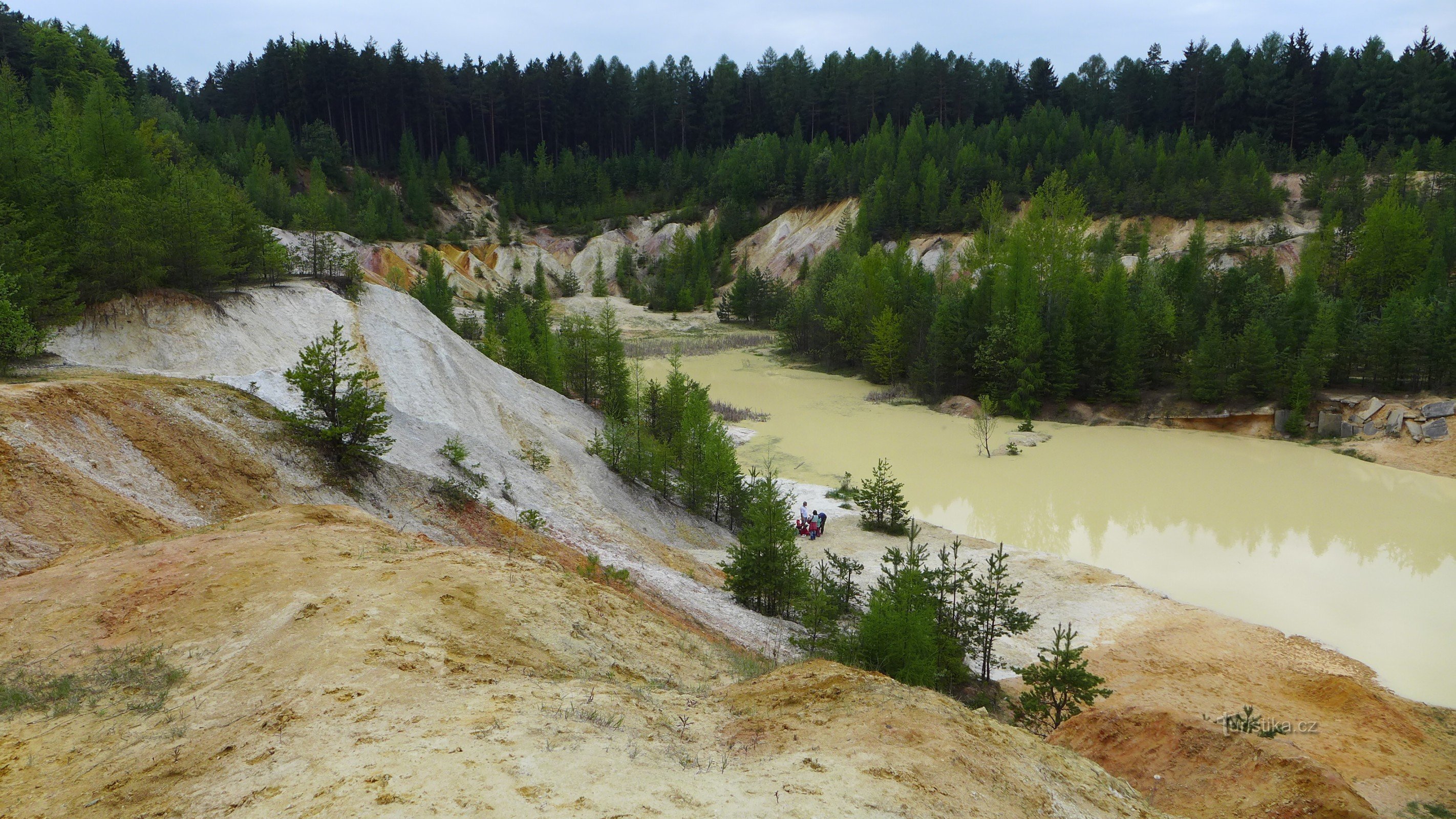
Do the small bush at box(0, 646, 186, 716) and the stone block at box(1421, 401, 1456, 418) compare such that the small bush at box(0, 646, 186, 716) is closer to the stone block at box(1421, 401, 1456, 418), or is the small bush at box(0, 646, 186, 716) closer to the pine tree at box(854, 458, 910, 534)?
the pine tree at box(854, 458, 910, 534)

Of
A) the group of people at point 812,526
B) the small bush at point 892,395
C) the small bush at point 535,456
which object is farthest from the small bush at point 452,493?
the small bush at point 892,395

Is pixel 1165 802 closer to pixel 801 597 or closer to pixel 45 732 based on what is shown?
pixel 801 597

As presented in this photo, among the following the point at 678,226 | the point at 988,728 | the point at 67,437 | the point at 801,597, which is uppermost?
the point at 678,226

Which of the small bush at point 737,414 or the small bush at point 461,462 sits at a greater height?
the small bush at point 461,462

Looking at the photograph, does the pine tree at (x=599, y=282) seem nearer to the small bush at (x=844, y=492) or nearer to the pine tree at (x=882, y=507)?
the small bush at (x=844, y=492)

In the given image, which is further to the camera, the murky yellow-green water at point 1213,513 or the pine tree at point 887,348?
the pine tree at point 887,348

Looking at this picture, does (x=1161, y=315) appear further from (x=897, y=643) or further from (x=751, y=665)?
(x=751, y=665)

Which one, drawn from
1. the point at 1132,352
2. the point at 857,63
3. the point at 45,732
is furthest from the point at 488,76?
the point at 45,732
